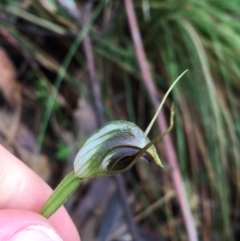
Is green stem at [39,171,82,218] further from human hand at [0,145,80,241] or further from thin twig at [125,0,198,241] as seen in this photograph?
thin twig at [125,0,198,241]

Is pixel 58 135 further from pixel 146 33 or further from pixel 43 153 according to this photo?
pixel 146 33

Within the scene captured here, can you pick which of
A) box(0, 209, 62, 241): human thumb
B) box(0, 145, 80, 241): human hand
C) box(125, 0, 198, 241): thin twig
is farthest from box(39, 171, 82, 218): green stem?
box(125, 0, 198, 241): thin twig

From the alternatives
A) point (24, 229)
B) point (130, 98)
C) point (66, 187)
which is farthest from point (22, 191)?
point (130, 98)

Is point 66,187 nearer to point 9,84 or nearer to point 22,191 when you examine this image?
point 22,191

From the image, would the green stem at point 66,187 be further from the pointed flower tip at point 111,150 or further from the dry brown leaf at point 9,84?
the dry brown leaf at point 9,84

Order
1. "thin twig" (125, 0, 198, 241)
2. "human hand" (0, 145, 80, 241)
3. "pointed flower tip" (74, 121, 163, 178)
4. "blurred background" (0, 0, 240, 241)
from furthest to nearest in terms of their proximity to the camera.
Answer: "blurred background" (0, 0, 240, 241) → "thin twig" (125, 0, 198, 241) → "human hand" (0, 145, 80, 241) → "pointed flower tip" (74, 121, 163, 178)

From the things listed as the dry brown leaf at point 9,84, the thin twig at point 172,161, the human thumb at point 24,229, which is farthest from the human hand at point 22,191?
the dry brown leaf at point 9,84
